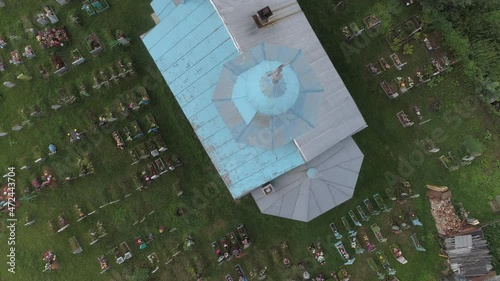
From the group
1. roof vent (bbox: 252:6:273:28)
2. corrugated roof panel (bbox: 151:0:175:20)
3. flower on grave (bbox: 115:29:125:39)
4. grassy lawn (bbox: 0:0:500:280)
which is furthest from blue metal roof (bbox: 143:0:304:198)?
flower on grave (bbox: 115:29:125:39)

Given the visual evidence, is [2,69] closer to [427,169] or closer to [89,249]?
[89,249]

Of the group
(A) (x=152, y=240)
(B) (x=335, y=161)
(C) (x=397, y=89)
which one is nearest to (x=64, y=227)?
(A) (x=152, y=240)

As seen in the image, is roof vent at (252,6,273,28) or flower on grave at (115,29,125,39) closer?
roof vent at (252,6,273,28)

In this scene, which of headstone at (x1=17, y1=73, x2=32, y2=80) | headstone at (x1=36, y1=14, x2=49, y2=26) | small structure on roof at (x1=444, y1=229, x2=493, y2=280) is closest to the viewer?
small structure on roof at (x1=444, y1=229, x2=493, y2=280)

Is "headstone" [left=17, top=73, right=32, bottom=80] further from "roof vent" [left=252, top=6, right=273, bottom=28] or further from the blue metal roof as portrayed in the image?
"roof vent" [left=252, top=6, right=273, bottom=28]

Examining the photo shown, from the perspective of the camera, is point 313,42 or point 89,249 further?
point 89,249

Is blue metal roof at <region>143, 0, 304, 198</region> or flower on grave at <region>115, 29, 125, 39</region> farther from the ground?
flower on grave at <region>115, 29, 125, 39</region>
